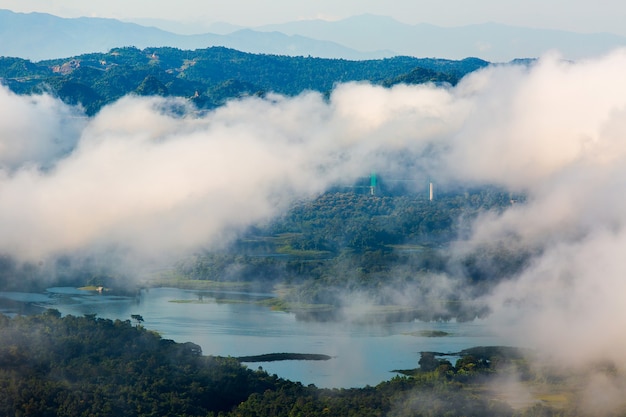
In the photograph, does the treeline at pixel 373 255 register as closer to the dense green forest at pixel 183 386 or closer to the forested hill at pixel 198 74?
the dense green forest at pixel 183 386

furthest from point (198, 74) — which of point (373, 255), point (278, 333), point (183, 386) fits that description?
point (183, 386)

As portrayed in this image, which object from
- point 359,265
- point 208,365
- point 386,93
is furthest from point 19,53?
point 208,365

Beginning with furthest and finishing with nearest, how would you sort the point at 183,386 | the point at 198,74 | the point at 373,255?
the point at 198,74 < the point at 373,255 < the point at 183,386

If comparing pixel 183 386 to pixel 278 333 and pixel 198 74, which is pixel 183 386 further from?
pixel 198 74

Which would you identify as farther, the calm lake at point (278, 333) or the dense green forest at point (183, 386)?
the calm lake at point (278, 333)

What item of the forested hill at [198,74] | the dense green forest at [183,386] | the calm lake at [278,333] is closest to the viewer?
the dense green forest at [183,386]

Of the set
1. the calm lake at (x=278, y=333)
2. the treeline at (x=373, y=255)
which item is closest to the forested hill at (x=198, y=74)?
the treeline at (x=373, y=255)

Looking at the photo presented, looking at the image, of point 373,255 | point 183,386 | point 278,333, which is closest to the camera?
point 183,386
